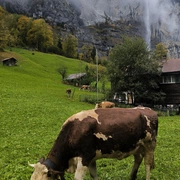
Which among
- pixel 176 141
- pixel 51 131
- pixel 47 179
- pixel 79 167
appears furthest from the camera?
pixel 51 131

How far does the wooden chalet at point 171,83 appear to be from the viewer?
3850cm

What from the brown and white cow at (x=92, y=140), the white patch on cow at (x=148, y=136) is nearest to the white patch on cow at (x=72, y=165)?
the brown and white cow at (x=92, y=140)

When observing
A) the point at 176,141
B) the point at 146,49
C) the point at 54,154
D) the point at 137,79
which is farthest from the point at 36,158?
the point at 146,49

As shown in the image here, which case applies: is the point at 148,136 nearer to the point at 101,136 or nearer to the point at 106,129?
the point at 106,129

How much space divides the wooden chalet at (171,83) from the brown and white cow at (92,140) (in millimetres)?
32769

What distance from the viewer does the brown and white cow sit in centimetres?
635

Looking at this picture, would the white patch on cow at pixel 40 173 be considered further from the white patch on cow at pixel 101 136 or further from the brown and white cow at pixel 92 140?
the white patch on cow at pixel 101 136

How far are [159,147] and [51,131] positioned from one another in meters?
7.47

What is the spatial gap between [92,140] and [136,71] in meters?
34.4

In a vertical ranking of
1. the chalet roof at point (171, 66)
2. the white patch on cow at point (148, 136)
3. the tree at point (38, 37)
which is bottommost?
the white patch on cow at point (148, 136)

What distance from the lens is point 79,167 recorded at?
20.8 feet

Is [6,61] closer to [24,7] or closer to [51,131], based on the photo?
[51,131]

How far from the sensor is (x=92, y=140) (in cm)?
650

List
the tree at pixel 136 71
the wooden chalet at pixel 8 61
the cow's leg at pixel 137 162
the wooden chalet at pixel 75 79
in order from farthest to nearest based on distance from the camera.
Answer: the wooden chalet at pixel 8 61 < the wooden chalet at pixel 75 79 < the tree at pixel 136 71 < the cow's leg at pixel 137 162
